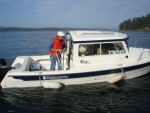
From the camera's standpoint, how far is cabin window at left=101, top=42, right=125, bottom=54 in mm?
11039

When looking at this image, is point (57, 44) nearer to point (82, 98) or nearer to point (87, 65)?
point (87, 65)

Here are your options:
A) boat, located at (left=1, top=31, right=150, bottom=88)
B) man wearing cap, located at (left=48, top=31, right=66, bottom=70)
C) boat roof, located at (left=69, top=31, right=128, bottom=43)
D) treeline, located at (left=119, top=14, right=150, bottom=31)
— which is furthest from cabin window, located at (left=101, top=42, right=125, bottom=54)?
treeline, located at (left=119, top=14, right=150, bottom=31)

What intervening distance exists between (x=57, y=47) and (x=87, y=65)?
1.64 m

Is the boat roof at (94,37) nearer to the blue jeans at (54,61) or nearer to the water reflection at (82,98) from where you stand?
the blue jeans at (54,61)

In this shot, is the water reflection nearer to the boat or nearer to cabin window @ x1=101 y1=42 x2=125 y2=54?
the boat

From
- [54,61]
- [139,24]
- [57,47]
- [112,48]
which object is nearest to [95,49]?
[112,48]

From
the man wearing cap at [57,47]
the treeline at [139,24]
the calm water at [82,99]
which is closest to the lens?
the calm water at [82,99]

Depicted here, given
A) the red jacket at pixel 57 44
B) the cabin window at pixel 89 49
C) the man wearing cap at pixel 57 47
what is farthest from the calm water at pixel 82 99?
the red jacket at pixel 57 44

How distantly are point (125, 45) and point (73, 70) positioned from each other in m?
2.93

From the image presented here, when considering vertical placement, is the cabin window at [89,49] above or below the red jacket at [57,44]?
below

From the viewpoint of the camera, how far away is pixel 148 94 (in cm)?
987

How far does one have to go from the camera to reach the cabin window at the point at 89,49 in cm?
1080

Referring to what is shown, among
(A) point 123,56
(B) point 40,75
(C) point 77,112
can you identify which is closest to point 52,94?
(B) point 40,75

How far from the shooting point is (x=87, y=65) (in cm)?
1074
